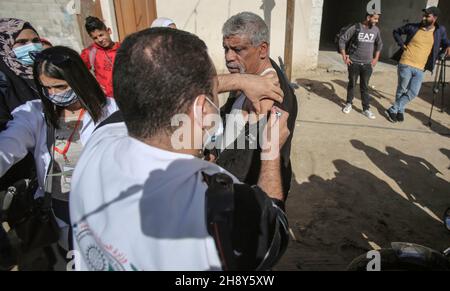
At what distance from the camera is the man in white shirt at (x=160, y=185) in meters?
0.93

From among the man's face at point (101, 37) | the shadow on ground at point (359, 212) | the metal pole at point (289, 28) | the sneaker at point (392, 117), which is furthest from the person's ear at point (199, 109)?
the metal pole at point (289, 28)

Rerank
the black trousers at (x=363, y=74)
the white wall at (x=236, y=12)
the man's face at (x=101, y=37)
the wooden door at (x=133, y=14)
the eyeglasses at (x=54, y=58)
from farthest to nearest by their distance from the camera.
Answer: the white wall at (x=236, y=12), the wooden door at (x=133, y=14), the black trousers at (x=363, y=74), the man's face at (x=101, y=37), the eyeglasses at (x=54, y=58)

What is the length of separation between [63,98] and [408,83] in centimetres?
601

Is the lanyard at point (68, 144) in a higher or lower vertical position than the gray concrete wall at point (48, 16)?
lower

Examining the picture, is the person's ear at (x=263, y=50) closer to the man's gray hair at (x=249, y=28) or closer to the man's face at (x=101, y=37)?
the man's gray hair at (x=249, y=28)

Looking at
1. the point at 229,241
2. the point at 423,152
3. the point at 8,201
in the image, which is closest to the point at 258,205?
the point at 229,241

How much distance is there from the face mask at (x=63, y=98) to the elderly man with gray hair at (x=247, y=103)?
1.00 m

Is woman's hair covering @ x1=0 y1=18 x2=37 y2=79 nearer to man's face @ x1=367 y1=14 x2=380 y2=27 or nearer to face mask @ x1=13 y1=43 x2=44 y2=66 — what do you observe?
face mask @ x1=13 y1=43 x2=44 y2=66

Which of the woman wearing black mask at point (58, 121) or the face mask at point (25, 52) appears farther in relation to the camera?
the face mask at point (25, 52)

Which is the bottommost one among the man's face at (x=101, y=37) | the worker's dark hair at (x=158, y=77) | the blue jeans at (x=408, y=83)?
the blue jeans at (x=408, y=83)

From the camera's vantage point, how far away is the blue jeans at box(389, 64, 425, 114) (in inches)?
229

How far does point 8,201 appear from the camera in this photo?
7.09 feet

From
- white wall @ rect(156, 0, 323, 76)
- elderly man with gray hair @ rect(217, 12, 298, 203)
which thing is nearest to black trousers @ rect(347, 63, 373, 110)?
white wall @ rect(156, 0, 323, 76)

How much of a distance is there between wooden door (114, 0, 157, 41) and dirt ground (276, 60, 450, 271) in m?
4.33
